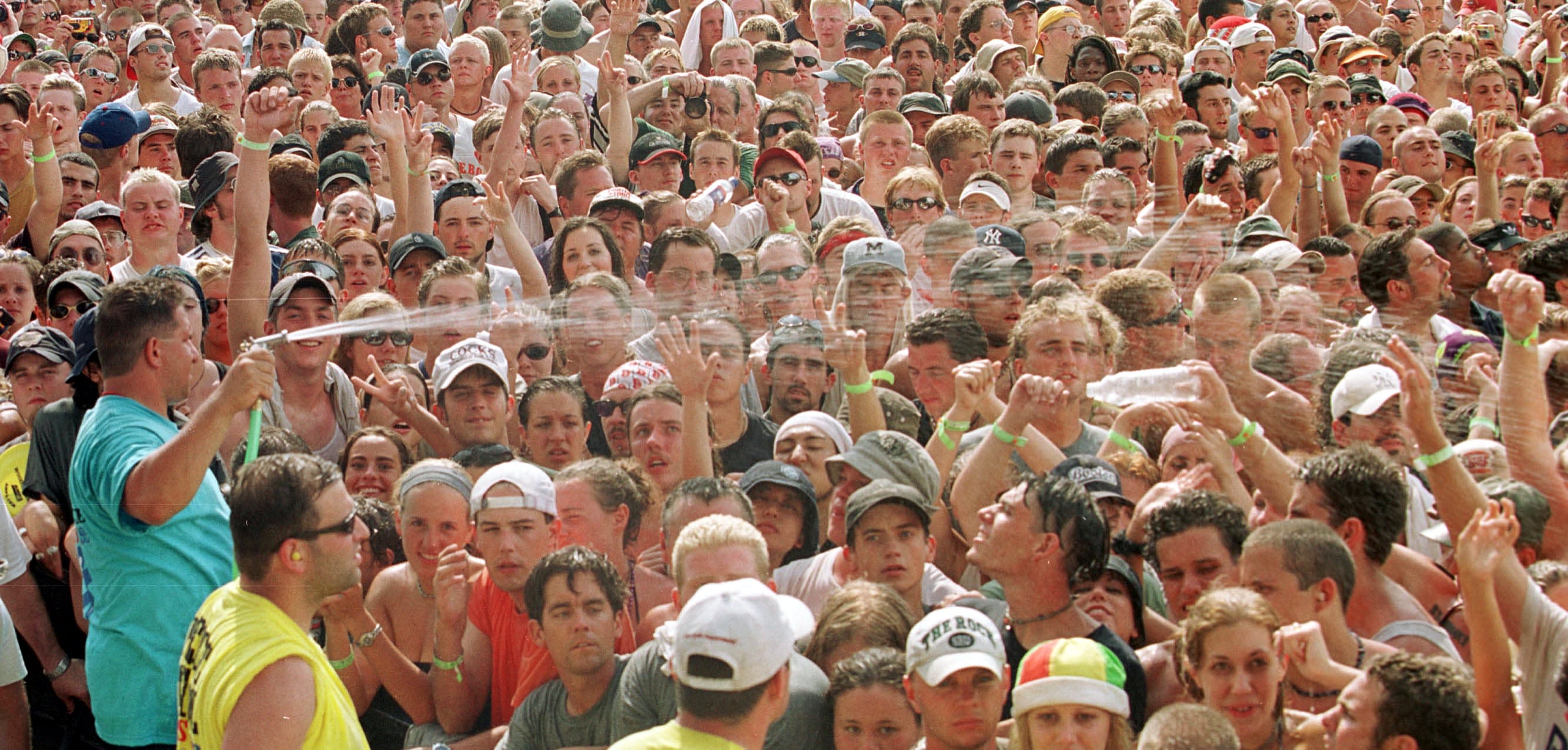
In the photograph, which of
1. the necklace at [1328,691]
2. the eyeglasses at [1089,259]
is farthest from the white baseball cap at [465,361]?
the necklace at [1328,691]

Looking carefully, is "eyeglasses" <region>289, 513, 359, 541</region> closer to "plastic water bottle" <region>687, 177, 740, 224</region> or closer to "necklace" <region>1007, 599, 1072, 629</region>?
"necklace" <region>1007, 599, 1072, 629</region>

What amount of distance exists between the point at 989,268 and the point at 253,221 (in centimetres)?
323

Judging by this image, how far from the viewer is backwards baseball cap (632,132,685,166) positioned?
9.44 metres

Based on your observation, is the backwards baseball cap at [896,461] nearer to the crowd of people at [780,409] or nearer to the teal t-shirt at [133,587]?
the crowd of people at [780,409]

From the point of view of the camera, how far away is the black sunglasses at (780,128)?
32.9 ft

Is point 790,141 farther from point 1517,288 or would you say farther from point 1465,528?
point 1465,528

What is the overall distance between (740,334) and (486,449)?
1305mm

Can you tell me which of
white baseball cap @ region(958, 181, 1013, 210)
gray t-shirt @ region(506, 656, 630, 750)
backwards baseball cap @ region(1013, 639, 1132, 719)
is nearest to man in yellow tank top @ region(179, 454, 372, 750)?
gray t-shirt @ region(506, 656, 630, 750)

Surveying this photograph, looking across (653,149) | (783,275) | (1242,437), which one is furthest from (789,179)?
(1242,437)

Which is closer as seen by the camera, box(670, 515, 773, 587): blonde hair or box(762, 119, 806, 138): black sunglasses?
box(670, 515, 773, 587): blonde hair

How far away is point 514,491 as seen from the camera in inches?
212

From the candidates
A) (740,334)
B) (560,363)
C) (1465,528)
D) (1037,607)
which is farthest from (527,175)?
(1465,528)

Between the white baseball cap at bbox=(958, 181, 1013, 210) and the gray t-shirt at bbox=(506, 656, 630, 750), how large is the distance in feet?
14.4

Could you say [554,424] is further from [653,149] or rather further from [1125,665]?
[653,149]
